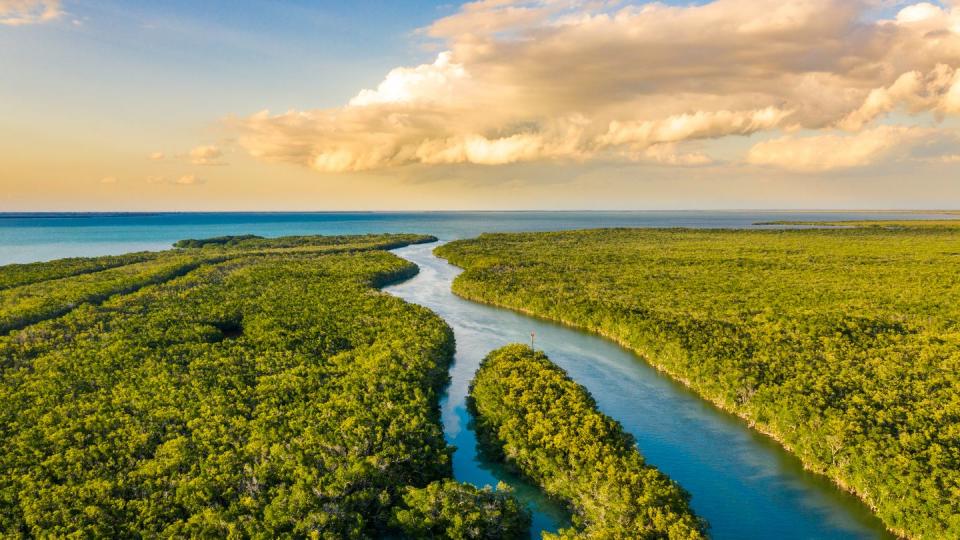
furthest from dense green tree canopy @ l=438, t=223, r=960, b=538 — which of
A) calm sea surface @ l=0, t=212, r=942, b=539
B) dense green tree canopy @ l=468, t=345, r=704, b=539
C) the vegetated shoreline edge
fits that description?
dense green tree canopy @ l=468, t=345, r=704, b=539

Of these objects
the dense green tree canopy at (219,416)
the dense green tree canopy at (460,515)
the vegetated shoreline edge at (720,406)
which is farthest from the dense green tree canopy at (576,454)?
the vegetated shoreline edge at (720,406)

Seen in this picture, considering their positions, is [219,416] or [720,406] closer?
[219,416]

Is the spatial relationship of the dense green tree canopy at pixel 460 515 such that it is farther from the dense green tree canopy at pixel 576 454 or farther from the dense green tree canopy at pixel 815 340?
the dense green tree canopy at pixel 815 340

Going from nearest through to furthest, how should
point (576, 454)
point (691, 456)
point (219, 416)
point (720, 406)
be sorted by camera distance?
point (576, 454), point (219, 416), point (691, 456), point (720, 406)

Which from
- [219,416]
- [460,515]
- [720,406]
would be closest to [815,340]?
[720,406]

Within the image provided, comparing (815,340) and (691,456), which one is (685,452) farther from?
(815,340)

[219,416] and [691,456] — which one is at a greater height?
[219,416]

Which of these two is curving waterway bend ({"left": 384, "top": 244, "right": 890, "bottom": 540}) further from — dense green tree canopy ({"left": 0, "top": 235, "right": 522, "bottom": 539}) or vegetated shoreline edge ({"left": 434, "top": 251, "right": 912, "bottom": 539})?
dense green tree canopy ({"left": 0, "top": 235, "right": 522, "bottom": 539})
